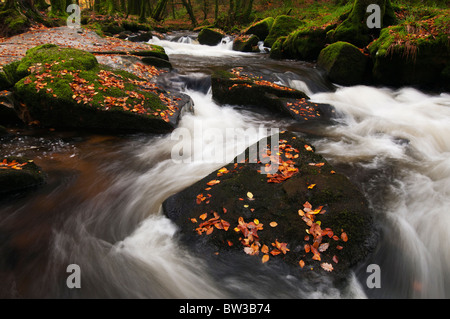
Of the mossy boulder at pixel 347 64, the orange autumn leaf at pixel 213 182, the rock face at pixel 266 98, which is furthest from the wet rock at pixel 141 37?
the orange autumn leaf at pixel 213 182

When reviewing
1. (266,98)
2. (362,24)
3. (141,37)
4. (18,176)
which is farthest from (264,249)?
(141,37)

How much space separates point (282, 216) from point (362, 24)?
1070 centimetres

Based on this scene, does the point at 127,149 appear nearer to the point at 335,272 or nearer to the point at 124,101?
the point at 124,101

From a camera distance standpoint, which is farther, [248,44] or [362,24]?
[248,44]

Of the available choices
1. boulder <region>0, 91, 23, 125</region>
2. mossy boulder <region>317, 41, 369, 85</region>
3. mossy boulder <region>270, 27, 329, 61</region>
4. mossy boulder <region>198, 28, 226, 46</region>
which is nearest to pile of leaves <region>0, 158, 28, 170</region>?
boulder <region>0, 91, 23, 125</region>

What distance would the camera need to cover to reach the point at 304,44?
11.5 meters

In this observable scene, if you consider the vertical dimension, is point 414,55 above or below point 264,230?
above

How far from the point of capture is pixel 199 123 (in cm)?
655

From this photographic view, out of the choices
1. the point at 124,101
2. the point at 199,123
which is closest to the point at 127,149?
the point at 124,101

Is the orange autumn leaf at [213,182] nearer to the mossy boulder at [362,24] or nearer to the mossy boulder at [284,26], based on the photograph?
the mossy boulder at [362,24]

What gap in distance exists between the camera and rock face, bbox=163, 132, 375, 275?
2.73 metres

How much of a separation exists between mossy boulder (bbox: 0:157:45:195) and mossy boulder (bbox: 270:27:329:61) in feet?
37.3

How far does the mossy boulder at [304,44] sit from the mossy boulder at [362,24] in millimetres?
845

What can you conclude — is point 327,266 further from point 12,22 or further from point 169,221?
point 12,22
